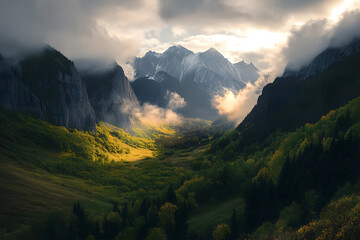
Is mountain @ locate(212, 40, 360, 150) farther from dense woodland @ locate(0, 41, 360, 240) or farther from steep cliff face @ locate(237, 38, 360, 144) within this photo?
dense woodland @ locate(0, 41, 360, 240)

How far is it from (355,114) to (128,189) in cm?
13123

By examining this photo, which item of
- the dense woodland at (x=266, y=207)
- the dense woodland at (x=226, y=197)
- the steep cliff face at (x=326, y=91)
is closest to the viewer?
the dense woodland at (x=266, y=207)

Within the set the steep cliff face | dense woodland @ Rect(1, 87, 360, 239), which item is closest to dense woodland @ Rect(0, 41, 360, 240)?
dense woodland @ Rect(1, 87, 360, 239)

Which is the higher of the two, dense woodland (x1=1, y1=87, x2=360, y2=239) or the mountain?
the mountain

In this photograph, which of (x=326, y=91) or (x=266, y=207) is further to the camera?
(x=326, y=91)

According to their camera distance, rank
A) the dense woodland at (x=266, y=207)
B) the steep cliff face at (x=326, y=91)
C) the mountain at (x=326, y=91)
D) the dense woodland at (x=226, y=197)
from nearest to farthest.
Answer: the dense woodland at (x=266, y=207)
the dense woodland at (x=226, y=197)
the steep cliff face at (x=326, y=91)
the mountain at (x=326, y=91)

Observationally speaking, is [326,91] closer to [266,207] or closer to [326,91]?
[326,91]

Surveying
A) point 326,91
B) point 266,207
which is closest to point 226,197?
point 266,207

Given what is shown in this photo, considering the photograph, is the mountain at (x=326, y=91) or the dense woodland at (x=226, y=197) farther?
the mountain at (x=326, y=91)

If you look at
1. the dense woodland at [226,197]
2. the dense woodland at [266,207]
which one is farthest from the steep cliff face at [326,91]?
the dense woodland at [266,207]

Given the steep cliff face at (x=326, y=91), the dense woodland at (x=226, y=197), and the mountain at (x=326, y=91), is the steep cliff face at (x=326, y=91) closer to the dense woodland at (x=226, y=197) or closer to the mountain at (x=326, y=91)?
the mountain at (x=326, y=91)

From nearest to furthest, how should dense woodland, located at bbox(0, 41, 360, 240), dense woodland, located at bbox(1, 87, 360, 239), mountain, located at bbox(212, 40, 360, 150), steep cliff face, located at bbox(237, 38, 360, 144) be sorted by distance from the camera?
1. dense woodland, located at bbox(1, 87, 360, 239)
2. dense woodland, located at bbox(0, 41, 360, 240)
3. steep cliff face, located at bbox(237, 38, 360, 144)
4. mountain, located at bbox(212, 40, 360, 150)

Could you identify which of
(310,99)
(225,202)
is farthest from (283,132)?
(225,202)

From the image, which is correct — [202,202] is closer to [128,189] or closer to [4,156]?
[128,189]
